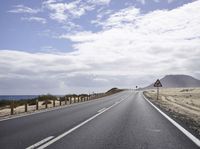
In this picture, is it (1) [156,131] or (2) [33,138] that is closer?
(2) [33,138]

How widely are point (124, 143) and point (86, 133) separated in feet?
8.49

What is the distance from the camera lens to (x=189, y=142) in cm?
976

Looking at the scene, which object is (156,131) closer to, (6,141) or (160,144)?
(160,144)

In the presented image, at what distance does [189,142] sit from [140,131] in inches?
108

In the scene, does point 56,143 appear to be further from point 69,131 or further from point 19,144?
point 69,131

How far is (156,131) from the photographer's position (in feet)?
40.5

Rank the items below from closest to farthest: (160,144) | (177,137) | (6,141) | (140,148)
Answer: (140,148) < (160,144) < (6,141) < (177,137)

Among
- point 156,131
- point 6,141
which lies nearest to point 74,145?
point 6,141

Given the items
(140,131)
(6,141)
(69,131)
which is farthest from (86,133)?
(6,141)

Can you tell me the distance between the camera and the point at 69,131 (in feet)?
40.6

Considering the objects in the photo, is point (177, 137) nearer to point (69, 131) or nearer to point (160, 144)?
point (160, 144)

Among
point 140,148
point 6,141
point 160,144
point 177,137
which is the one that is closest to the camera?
point 140,148

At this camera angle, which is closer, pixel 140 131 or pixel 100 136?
pixel 100 136

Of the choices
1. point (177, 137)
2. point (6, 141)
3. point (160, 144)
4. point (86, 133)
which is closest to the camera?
point (160, 144)
